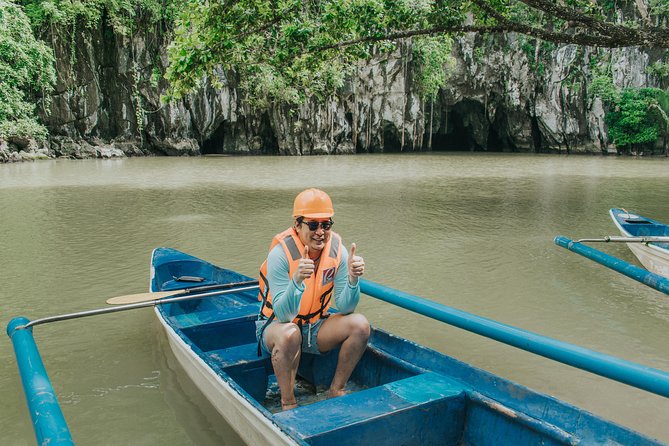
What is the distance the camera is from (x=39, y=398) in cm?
246

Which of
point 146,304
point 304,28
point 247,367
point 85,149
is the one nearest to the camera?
point 247,367

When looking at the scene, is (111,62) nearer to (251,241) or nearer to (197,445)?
(251,241)

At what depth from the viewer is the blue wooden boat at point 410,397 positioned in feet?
8.59

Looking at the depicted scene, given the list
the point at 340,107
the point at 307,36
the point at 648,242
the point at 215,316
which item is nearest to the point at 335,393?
the point at 215,316

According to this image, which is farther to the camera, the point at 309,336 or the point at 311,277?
the point at 309,336

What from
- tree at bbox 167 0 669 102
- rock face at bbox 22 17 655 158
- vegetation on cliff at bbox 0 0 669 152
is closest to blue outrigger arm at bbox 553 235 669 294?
vegetation on cliff at bbox 0 0 669 152

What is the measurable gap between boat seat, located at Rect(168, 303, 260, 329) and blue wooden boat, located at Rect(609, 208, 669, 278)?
4.04 m

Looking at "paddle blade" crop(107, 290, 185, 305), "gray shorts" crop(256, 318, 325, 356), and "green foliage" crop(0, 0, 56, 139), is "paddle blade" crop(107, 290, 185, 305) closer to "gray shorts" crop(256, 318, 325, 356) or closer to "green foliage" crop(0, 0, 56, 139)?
"gray shorts" crop(256, 318, 325, 356)

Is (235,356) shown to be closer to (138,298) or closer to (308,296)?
(308,296)

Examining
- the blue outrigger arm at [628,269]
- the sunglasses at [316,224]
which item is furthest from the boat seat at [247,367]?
the blue outrigger arm at [628,269]

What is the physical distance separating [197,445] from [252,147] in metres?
29.2

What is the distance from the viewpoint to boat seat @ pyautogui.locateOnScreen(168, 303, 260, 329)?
418 cm

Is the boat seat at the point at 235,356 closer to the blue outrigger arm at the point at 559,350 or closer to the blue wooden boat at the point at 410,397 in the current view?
the blue wooden boat at the point at 410,397

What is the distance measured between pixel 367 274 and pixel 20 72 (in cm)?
2184
